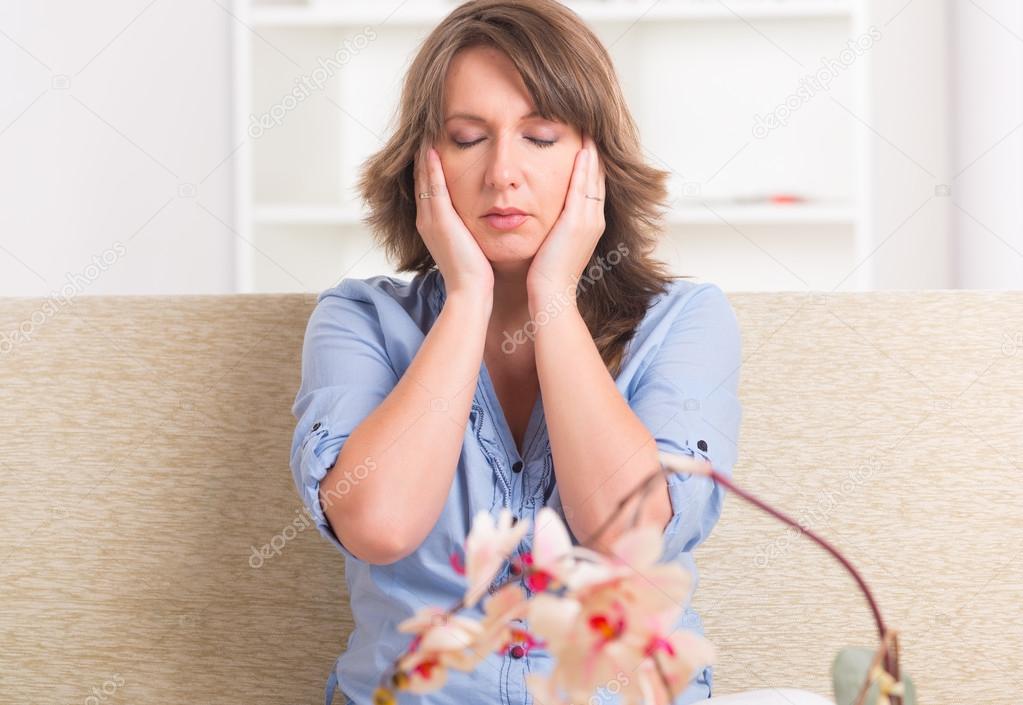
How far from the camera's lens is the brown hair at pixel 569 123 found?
3.97 feet

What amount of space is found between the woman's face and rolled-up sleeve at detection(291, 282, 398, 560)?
7.1 inches

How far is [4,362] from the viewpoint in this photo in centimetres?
144

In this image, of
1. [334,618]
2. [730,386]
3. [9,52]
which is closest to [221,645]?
[334,618]

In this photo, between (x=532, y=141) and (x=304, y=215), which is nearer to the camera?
(x=532, y=141)

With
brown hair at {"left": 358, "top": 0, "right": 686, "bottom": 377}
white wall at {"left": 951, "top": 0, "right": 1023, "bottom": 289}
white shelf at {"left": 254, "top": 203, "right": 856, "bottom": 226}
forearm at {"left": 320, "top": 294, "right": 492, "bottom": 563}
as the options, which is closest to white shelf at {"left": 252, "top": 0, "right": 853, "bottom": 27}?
white wall at {"left": 951, "top": 0, "right": 1023, "bottom": 289}

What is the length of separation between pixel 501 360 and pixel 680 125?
1.95 m

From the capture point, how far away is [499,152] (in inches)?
46.5

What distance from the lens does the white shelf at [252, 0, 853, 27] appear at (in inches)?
114

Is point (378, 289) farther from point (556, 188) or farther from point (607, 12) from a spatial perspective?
point (607, 12)

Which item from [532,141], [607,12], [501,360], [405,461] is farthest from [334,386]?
[607,12]

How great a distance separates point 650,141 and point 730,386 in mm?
2005

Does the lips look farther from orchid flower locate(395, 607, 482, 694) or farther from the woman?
orchid flower locate(395, 607, 482, 694)

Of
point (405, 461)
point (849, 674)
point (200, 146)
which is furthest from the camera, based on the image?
point (200, 146)

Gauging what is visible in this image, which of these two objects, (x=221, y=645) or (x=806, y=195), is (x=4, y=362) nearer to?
(x=221, y=645)
